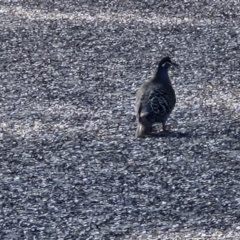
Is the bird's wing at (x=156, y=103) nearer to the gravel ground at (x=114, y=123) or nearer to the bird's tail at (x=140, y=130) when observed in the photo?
the bird's tail at (x=140, y=130)

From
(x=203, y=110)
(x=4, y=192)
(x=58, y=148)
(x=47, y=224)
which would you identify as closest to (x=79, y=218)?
(x=47, y=224)

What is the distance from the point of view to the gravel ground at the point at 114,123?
7.06m

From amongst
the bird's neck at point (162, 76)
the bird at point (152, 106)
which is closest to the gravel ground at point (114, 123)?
the bird at point (152, 106)

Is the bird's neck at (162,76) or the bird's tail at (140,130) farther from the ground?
the bird's neck at (162,76)

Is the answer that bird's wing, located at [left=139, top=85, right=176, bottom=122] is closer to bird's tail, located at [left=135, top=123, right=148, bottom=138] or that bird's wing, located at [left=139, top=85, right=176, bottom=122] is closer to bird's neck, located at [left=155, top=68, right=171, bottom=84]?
bird's tail, located at [left=135, top=123, right=148, bottom=138]

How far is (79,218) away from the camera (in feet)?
23.1

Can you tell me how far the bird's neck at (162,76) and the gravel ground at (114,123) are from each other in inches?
11.8

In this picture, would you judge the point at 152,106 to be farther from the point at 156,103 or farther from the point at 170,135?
the point at 170,135

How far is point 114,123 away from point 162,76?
1.97 ft

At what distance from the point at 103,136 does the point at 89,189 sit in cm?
121

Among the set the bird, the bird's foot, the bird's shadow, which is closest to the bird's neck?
the bird

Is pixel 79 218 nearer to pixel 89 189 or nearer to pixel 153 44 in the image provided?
pixel 89 189

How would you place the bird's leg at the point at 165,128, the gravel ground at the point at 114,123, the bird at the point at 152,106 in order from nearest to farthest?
the gravel ground at the point at 114,123, the bird at the point at 152,106, the bird's leg at the point at 165,128

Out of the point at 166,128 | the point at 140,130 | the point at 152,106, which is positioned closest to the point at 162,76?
the point at 166,128
